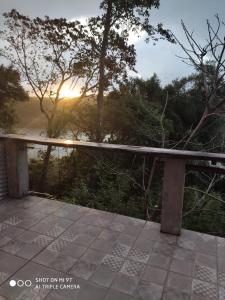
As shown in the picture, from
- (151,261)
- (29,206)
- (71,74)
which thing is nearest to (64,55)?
(71,74)

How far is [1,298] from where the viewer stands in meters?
1.83

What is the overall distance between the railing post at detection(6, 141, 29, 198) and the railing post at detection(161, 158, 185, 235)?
2.00 metres

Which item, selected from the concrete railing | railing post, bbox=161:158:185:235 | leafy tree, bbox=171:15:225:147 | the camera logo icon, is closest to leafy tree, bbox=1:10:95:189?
leafy tree, bbox=171:15:225:147

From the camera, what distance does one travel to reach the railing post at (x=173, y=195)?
8.63 feet

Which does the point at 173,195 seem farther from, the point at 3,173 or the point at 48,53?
the point at 48,53

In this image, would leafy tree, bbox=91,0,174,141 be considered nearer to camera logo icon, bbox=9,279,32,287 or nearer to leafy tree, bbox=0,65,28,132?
leafy tree, bbox=0,65,28,132

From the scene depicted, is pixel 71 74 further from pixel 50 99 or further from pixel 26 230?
pixel 26 230

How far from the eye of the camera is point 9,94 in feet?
35.7

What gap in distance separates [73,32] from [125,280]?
8.94 meters

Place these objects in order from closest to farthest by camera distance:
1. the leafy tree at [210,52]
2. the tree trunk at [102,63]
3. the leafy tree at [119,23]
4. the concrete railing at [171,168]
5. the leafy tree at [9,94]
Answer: the concrete railing at [171,168] → the leafy tree at [210,52] → the leafy tree at [119,23] → the tree trunk at [102,63] → the leafy tree at [9,94]

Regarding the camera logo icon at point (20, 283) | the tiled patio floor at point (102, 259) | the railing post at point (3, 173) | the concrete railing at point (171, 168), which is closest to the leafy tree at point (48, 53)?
the railing post at point (3, 173)

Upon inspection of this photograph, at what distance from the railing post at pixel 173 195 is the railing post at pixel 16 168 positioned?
6.56ft

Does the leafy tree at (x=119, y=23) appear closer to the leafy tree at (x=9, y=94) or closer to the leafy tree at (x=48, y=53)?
the leafy tree at (x=48, y=53)

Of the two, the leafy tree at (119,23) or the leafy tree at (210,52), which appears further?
the leafy tree at (119,23)
